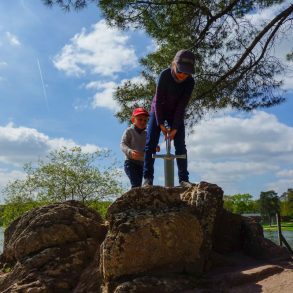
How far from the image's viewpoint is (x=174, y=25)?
884cm

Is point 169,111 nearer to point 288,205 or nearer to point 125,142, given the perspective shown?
point 125,142

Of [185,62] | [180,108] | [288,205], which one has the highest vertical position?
[288,205]

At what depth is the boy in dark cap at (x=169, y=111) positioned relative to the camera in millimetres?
5086

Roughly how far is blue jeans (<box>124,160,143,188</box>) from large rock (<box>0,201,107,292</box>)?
0.73m

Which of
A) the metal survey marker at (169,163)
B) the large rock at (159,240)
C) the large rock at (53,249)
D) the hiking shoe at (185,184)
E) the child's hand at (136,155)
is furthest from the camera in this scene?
the child's hand at (136,155)

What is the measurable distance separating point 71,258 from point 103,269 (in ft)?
2.77

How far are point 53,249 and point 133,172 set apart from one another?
1.45 meters

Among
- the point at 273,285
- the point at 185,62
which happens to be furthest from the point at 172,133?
the point at 273,285

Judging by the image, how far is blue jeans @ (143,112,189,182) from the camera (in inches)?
202

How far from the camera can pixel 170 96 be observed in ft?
16.9

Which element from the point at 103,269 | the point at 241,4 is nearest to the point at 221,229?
the point at 103,269

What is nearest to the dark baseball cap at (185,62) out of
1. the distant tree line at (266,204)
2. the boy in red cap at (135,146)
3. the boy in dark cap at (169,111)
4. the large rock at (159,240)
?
the boy in dark cap at (169,111)

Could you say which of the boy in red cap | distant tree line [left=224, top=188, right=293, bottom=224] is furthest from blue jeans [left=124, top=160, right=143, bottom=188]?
distant tree line [left=224, top=188, right=293, bottom=224]

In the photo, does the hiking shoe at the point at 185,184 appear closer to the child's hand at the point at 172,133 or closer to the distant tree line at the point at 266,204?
the child's hand at the point at 172,133
